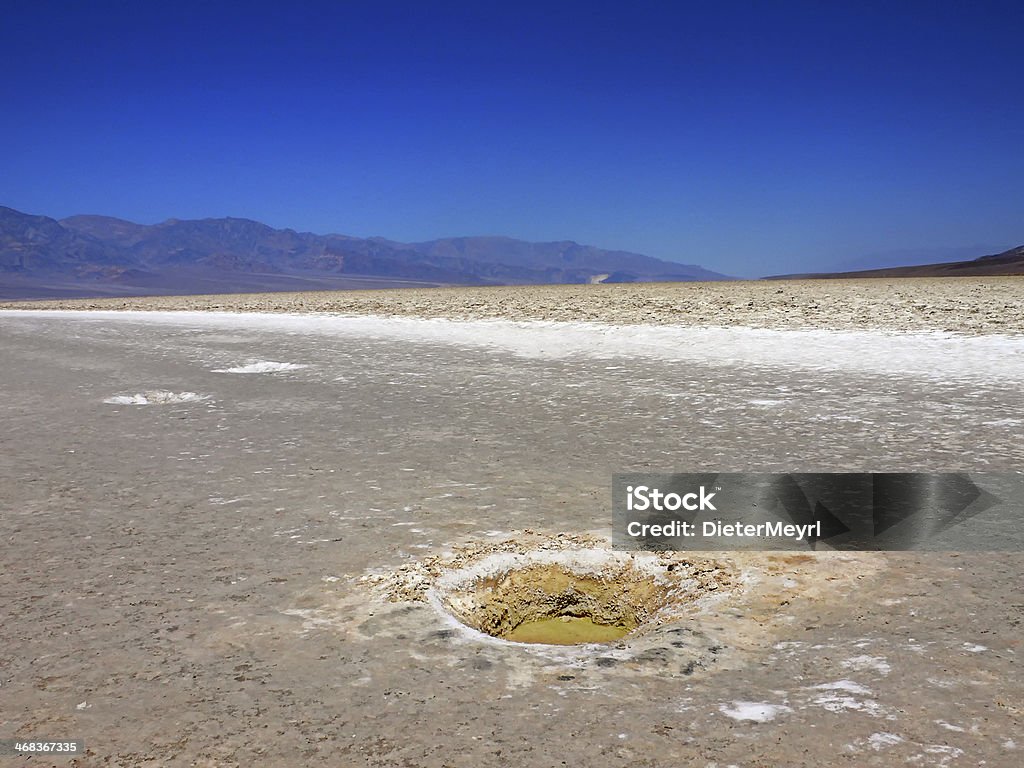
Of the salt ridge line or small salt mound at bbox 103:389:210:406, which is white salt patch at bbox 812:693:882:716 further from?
the salt ridge line

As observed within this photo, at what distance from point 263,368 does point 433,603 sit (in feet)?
26.4

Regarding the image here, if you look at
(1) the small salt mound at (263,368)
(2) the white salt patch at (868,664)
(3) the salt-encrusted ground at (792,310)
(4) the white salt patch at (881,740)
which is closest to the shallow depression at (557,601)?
(2) the white salt patch at (868,664)

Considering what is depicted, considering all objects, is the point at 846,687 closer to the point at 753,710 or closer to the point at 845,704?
the point at 845,704

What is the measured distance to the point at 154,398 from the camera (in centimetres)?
802

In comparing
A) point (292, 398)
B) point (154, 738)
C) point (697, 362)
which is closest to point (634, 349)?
point (697, 362)

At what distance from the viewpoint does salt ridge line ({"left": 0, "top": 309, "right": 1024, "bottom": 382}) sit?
30.9 feet

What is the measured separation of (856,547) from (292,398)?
5753 mm

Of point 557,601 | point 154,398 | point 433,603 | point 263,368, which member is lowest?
point 557,601

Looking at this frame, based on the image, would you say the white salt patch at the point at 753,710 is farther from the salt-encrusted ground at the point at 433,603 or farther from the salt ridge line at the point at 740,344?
the salt ridge line at the point at 740,344

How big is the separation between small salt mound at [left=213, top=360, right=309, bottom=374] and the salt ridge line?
3237mm

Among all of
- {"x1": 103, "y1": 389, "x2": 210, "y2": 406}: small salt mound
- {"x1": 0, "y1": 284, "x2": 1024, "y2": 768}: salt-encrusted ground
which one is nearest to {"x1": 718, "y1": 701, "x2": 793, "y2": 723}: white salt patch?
{"x1": 0, "y1": 284, "x2": 1024, "y2": 768}: salt-encrusted ground

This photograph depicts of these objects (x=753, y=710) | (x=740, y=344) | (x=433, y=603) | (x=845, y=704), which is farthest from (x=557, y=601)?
(x=740, y=344)

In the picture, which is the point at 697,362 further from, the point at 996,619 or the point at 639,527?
the point at 996,619

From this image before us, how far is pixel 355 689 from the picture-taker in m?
2.38
